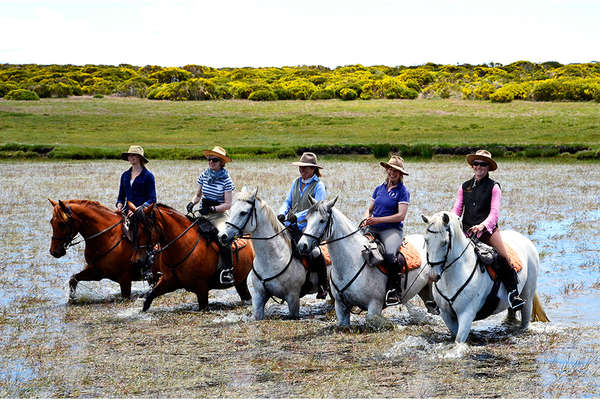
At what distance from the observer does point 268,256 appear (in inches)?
417

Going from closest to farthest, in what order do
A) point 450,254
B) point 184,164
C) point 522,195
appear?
point 450,254
point 522,195
point 184,164

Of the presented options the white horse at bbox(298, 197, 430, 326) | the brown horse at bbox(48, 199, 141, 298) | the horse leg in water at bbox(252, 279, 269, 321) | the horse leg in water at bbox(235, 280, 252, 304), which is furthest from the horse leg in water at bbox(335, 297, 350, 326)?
the brown horse at bbox(48, 199, 141, 298)

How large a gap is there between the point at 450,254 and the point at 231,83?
76.4m

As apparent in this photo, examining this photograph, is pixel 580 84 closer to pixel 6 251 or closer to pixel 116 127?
pixel 116 127

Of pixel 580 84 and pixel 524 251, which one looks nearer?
pixel 524 251

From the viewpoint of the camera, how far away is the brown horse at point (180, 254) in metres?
11.3

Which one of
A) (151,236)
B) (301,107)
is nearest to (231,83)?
(301,107)

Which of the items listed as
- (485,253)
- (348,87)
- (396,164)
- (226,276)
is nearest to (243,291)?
(226,276)

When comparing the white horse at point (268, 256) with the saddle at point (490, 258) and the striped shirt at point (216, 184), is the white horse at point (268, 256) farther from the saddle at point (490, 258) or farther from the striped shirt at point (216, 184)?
the saddle at point (490, 258)

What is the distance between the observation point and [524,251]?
1034cm

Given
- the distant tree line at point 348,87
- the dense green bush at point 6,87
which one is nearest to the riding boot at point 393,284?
the distant tree line at point 348,87

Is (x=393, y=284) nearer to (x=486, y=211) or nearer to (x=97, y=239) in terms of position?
(x=486, y=211)

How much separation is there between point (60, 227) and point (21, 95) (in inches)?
2638

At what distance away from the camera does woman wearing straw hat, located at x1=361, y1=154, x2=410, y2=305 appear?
1001 centimetres
